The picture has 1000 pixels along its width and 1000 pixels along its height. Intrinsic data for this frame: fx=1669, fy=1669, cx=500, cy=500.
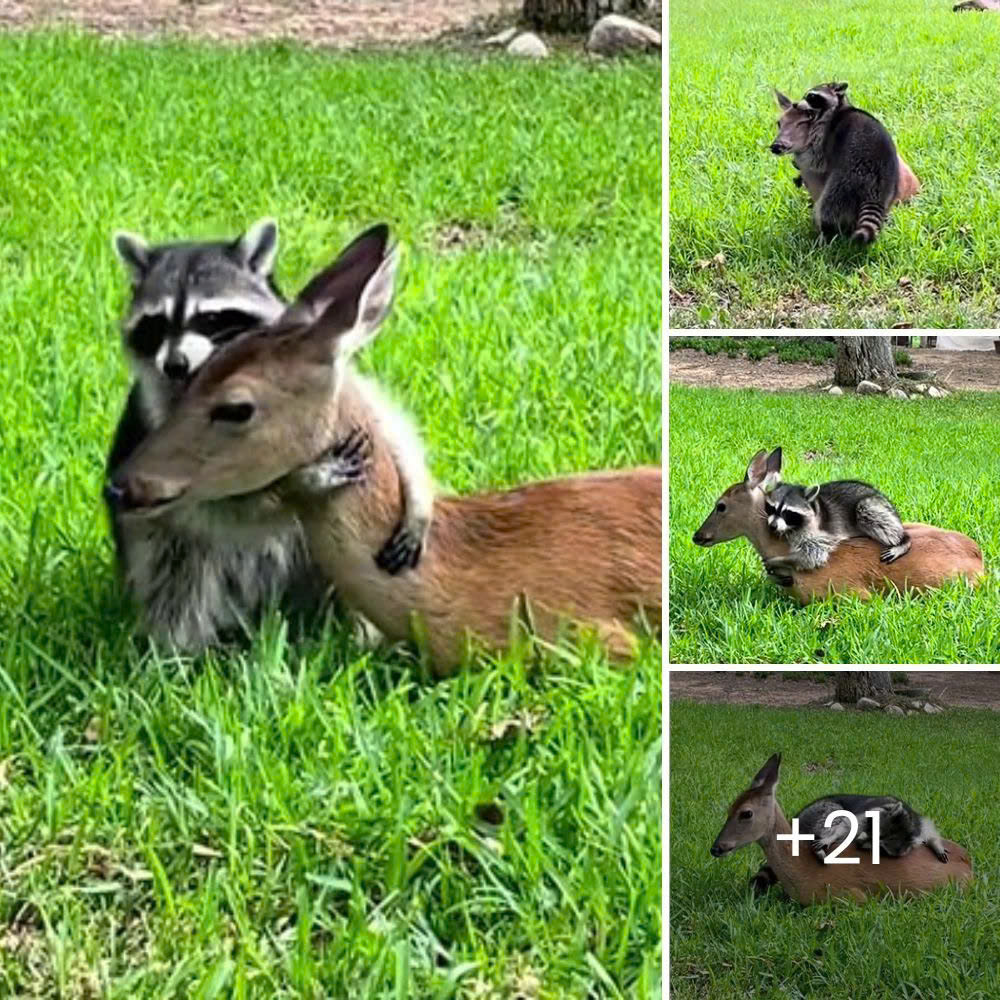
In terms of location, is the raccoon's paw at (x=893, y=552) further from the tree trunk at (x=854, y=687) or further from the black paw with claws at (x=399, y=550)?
the black paw with claws at (x=399, y=550)

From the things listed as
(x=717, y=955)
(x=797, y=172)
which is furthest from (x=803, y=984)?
(x=797, y=172)

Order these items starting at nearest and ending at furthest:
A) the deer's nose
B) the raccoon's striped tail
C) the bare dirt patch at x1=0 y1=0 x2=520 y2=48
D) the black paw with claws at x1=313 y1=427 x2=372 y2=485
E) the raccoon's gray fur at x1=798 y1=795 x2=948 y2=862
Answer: the deer's nose → the black paw with claws at x1=313 y1=427 x2=372 y2=485 → the raccoon's striped tail → the raccoon's gray fur at x1=798 y1=795 x2=948 y2=862 → the bare dirt patch at x1=0 y1=0 x2=520 y2=48

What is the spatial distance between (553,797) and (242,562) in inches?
25.8

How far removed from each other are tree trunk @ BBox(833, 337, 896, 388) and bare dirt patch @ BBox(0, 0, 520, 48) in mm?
1962

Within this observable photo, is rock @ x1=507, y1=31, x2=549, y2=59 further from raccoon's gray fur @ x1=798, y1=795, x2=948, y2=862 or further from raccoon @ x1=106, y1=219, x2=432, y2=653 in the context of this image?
raccoon's gray fur @ x1=798, y1=795, x2=948, y2=862

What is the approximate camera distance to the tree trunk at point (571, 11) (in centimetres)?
461

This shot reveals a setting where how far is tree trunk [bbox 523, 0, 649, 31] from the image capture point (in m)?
4.61

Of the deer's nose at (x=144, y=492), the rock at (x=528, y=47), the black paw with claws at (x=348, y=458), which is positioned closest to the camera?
the deer's nose at (x=144, y=492)

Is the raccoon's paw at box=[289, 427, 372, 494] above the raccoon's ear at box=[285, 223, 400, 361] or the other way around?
the other way around

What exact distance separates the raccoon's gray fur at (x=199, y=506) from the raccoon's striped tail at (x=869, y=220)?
3.39 ft

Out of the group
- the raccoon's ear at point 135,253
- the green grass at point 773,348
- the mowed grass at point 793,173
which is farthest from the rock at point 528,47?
the raccoon's ear at point 135,253

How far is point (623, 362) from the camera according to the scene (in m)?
3.46

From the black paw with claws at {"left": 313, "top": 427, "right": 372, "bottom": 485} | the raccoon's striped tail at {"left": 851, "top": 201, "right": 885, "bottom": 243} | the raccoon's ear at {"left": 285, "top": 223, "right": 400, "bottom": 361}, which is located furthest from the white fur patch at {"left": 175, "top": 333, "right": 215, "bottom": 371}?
the raccoon's striped tail at {"left": 851, "top": 201, "right": 885, "bottom": 243}

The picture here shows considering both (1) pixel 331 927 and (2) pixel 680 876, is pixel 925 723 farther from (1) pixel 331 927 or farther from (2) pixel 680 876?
(1) pixel 331 927
